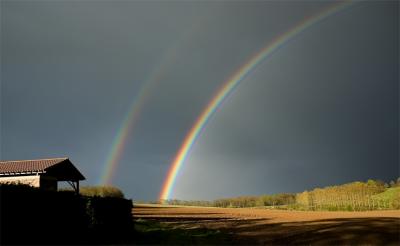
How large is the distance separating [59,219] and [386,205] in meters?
58.5

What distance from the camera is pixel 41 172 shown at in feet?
124

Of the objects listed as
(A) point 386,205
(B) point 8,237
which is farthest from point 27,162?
(A) point 386,205

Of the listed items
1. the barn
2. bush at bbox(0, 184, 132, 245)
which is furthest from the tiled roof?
bush at bbox(0, 184, 132, 245)

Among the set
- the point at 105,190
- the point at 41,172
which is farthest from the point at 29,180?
the point at 105,190

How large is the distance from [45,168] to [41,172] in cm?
55

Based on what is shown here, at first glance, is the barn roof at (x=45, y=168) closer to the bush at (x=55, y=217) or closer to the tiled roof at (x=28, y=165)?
the tiled roof at (x=28, y=165)

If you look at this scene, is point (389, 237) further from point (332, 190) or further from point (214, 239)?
point (332, 190)

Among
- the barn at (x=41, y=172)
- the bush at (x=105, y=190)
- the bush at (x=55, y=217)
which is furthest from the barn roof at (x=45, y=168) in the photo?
the bush at (x=105, y=190)

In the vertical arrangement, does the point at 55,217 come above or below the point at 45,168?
below

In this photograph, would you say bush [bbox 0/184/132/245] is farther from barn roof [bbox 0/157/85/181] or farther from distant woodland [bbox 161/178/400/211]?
distant woodland [bbox 161/178/400/211]

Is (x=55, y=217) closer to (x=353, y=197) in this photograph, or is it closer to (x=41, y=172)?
(x=41, y=172)

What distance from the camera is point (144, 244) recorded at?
20250 millimetres

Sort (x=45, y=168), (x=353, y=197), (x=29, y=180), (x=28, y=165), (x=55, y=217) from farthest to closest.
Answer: (x=353, y=197), (x=28, y=165), (x=29, y=180), (x=45, y=168), (x=55, y=217)

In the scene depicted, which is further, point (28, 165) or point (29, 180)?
point (28, 165)
